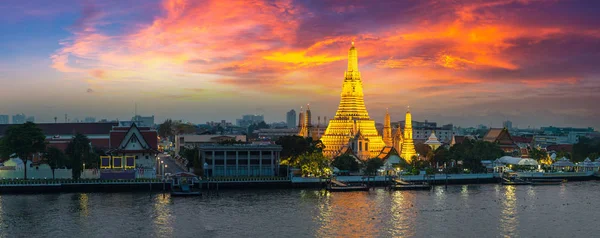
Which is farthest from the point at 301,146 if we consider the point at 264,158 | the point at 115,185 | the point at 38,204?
the point at 38,204

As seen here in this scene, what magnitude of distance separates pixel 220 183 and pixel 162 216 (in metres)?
19.5

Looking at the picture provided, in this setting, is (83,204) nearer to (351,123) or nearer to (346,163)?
(346,163)

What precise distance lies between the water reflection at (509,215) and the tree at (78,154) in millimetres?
40330

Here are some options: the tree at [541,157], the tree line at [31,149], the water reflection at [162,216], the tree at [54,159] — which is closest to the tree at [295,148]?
the water reflection at [162,216]

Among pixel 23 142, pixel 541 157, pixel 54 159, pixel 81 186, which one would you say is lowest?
pixel 81 186

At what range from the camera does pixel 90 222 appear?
47219 mm

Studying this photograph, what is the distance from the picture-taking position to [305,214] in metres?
51.3

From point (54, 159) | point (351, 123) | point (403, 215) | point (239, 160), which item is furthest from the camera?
point (351, 123)

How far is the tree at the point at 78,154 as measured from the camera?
219 feet

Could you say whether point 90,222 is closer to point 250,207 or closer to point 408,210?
point 250,207

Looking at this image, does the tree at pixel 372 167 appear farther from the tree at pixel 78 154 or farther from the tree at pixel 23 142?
the tree at pixel 23 142

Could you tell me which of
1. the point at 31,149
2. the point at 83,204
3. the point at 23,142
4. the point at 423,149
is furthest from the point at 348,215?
the point at 423,149

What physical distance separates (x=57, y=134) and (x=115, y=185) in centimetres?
3977

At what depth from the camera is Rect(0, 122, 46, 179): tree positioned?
219 feet
